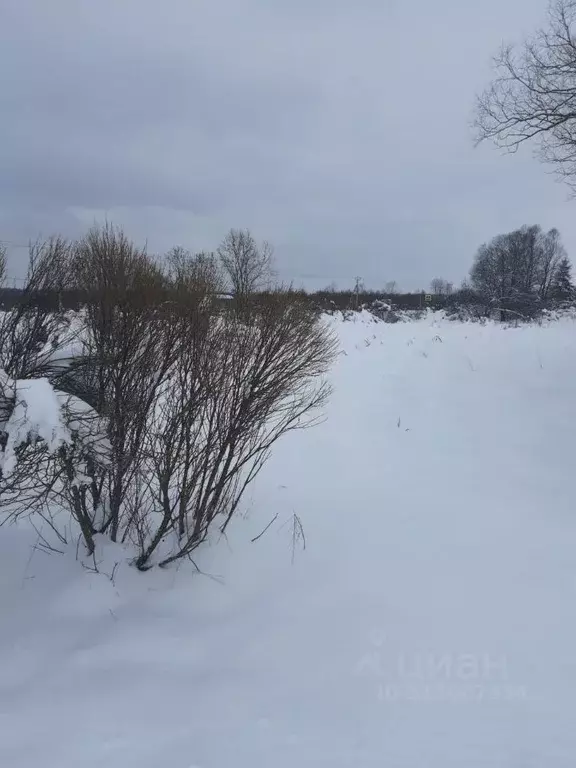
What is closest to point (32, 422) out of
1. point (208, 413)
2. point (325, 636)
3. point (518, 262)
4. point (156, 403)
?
point (156, 403)

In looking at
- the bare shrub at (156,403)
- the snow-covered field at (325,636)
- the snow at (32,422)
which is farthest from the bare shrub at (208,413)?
the snow at (32,422)

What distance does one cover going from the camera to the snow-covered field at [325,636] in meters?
2.42

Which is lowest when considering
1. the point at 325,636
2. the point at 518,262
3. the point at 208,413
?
the point at 325,636

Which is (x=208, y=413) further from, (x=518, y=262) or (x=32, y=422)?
(x=518, y=262)

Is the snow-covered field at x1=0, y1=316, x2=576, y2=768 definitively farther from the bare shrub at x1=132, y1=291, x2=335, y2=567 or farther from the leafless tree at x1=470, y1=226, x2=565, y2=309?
the leafless tree at x1=470, y1=226, x2=565, y2=309

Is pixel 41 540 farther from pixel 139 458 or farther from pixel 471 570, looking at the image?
pixel 471 570

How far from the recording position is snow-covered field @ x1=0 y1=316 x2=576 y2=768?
95.4 inches

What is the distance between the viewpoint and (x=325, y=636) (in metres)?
3.15

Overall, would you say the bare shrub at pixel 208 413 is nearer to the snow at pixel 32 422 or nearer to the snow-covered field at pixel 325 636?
the snow-covered field at pixel 325 636

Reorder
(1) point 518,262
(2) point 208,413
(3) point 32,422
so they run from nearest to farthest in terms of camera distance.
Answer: (3) point 32,422 < (2) point 208,413 < (1) point 518,262

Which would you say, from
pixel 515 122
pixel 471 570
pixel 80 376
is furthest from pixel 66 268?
pixel 515 122

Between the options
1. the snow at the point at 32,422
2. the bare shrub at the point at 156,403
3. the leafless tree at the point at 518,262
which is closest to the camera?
the snow at the point at 32,422

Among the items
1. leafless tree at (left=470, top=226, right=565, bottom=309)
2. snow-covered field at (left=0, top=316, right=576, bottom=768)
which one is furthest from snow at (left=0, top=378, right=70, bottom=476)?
leafless tree at (left=470, top=226, right=565, bottom=309)

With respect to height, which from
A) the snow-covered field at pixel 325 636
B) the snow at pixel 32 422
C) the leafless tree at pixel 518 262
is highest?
the leafless tree at pixel 518 262
